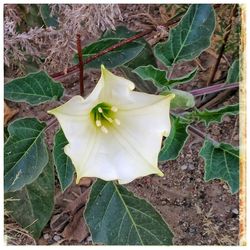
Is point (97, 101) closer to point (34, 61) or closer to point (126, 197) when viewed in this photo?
point (126, 197)

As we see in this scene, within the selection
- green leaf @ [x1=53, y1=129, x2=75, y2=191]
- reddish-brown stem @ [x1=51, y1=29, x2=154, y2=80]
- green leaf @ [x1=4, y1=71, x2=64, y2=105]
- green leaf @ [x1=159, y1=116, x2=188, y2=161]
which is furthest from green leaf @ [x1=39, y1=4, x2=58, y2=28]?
green leaf @ [x1=159, y1=116, x2=188, y2=161]

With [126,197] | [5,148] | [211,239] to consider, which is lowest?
[211,239]

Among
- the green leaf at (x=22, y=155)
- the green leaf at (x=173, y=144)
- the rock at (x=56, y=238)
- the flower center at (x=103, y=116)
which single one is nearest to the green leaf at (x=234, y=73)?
the green leaf at (x=173, y=144)

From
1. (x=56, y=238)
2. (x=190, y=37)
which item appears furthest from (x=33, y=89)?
(x=56, y=238)

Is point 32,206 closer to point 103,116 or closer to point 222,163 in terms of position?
point 103,116

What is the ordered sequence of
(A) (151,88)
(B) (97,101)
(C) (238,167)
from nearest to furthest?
(B) (97,101), (C) (238,167), (A) (151,88)

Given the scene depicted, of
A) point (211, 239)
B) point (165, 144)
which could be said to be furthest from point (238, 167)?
point (211, 239)
